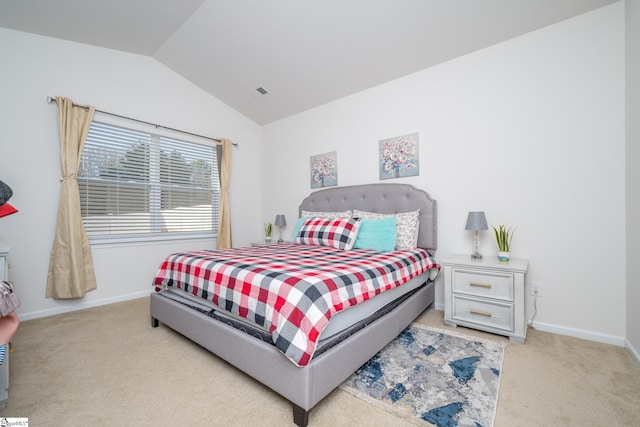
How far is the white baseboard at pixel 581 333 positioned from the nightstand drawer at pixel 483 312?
477 millimetres

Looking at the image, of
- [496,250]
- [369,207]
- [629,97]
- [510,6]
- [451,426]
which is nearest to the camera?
[451,426]

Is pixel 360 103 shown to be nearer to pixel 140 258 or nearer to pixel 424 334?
pixel 424 334

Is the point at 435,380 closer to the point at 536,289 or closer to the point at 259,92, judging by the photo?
the point at 536,289

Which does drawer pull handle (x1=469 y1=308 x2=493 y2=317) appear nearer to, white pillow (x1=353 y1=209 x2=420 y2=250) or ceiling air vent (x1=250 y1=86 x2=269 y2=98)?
white pillow (x1=353 y1=209 x2=420 y2=250)

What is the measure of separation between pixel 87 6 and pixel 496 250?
4322mm

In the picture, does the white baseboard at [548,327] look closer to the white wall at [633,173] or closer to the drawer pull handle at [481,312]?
the white wall at [633,173]

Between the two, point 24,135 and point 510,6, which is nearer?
point 510,6

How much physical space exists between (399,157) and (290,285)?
7.46ft

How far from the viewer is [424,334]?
224 cm

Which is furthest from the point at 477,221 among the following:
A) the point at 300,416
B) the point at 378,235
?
the point at 300,416

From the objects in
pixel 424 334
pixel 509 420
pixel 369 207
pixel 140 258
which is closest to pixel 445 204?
pixel 369 207

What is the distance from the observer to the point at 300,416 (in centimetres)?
126

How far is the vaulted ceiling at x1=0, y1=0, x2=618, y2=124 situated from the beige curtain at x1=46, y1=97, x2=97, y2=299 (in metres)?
0.82

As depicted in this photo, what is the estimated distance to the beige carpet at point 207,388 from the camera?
4.32 feet
